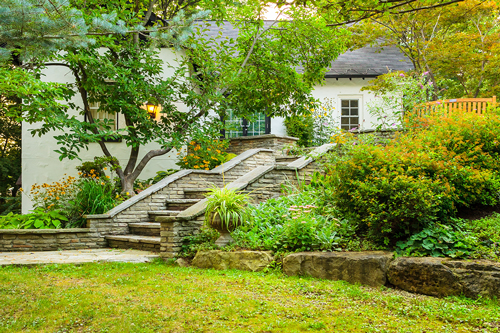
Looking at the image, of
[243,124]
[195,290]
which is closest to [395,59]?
[243,124]

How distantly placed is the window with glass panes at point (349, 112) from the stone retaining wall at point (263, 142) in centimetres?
384

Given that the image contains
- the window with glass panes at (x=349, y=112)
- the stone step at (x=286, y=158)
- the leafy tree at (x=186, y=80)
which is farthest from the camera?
the window with glass panes at (x=349, y=112)

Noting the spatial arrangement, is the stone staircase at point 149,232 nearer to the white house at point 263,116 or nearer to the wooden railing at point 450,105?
the white house at point 263,116

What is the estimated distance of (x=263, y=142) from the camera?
10.8 meters

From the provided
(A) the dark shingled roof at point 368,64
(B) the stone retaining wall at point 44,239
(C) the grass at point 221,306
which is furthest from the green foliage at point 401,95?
(B) the stone retaining wall at point 44,239

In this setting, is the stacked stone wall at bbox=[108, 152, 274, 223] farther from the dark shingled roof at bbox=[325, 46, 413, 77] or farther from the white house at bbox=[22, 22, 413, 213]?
the dark shingled roof at bbox=[325, 46, 413, 77]

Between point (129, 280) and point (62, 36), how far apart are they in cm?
258

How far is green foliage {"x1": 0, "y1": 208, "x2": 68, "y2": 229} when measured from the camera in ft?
23.1

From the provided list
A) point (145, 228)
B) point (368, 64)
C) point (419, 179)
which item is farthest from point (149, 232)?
point (368, 64)

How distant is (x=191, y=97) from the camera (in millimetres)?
8367

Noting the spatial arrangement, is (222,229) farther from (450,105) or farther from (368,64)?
(368,64)

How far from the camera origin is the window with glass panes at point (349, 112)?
47.1ft

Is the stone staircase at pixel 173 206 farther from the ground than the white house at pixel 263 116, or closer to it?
closer to it

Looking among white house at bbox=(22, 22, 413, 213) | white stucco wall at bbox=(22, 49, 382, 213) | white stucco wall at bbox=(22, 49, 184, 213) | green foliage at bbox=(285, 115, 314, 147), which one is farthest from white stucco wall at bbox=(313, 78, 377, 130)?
white stucco wall at bbox=(22, 49, 184, 213)
